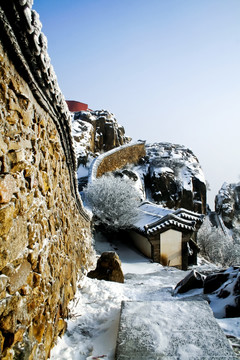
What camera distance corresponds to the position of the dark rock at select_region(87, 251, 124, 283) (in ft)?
16.4

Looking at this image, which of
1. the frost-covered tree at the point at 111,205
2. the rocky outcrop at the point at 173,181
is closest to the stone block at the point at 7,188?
the frost-covered tree at the point at 111,205

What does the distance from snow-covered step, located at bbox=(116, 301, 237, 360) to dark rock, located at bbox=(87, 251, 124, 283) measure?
2.16 meters

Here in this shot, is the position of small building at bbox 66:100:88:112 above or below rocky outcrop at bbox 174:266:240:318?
above

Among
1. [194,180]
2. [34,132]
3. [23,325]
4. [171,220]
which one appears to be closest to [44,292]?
[23,325]

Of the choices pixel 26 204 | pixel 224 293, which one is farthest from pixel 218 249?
pixel 26 204

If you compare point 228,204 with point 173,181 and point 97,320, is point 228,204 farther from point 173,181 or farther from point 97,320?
point 97,320

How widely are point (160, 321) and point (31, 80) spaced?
9.34 ft

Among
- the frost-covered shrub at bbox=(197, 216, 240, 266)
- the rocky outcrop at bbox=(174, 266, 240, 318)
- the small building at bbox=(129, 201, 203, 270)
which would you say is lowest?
the frost-covered shrub at bbox=(197, 216, 240, 266)

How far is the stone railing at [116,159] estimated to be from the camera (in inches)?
791

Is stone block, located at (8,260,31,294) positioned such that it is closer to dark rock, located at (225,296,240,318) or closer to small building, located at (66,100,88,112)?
dark rock, located at (225,296,240,318)

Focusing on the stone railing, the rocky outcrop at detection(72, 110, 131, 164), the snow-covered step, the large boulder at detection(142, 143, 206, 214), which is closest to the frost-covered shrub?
the large boulder at detection(142, 143, 206, 214)

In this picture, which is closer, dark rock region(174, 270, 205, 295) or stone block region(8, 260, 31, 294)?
stone block region(8, 260, 31, 294)

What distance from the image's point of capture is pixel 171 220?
12602 millimetres

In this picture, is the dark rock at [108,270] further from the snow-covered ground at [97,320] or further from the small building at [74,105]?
the small building at [74,105]
